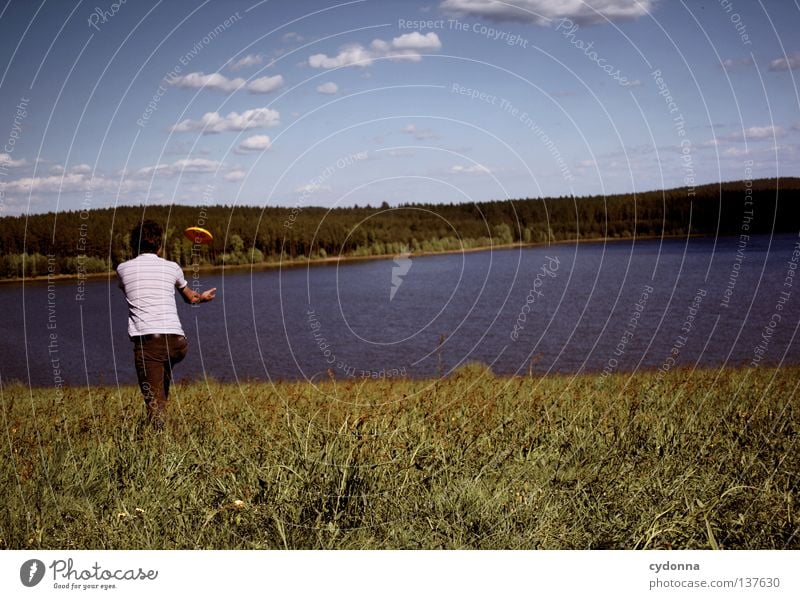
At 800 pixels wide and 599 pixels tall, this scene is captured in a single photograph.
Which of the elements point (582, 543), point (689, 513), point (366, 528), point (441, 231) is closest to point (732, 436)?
point (689, 513)

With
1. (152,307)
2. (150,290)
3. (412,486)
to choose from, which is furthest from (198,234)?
(412,486)

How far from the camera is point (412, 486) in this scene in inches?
192

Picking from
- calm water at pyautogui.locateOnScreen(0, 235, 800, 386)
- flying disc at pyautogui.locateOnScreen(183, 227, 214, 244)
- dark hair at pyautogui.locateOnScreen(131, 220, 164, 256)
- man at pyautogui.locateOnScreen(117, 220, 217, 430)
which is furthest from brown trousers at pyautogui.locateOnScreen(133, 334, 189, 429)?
calm water at pyautogui.locateOnScreen(0, 235, 800, 386)

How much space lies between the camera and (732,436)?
5.64 meters

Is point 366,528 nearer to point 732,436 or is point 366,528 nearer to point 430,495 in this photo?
point 430,495

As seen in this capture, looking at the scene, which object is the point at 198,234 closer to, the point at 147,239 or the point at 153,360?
the point at 147,239

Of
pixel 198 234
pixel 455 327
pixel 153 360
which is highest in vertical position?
pixel 198 234

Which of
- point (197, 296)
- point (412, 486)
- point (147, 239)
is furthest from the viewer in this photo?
point (147, 239)

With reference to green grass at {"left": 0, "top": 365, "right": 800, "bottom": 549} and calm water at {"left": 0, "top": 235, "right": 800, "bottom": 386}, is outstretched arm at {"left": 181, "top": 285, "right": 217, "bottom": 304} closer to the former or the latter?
green grass at {"left": 0, "top": 365, "right": 800, "bottom": 549}

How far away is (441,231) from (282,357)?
35.6 metres

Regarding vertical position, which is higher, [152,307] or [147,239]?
[147,239]

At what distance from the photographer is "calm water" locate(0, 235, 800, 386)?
743 inches

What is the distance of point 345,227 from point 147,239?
29.8m

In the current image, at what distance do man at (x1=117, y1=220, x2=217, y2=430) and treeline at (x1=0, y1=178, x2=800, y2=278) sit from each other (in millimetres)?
406
